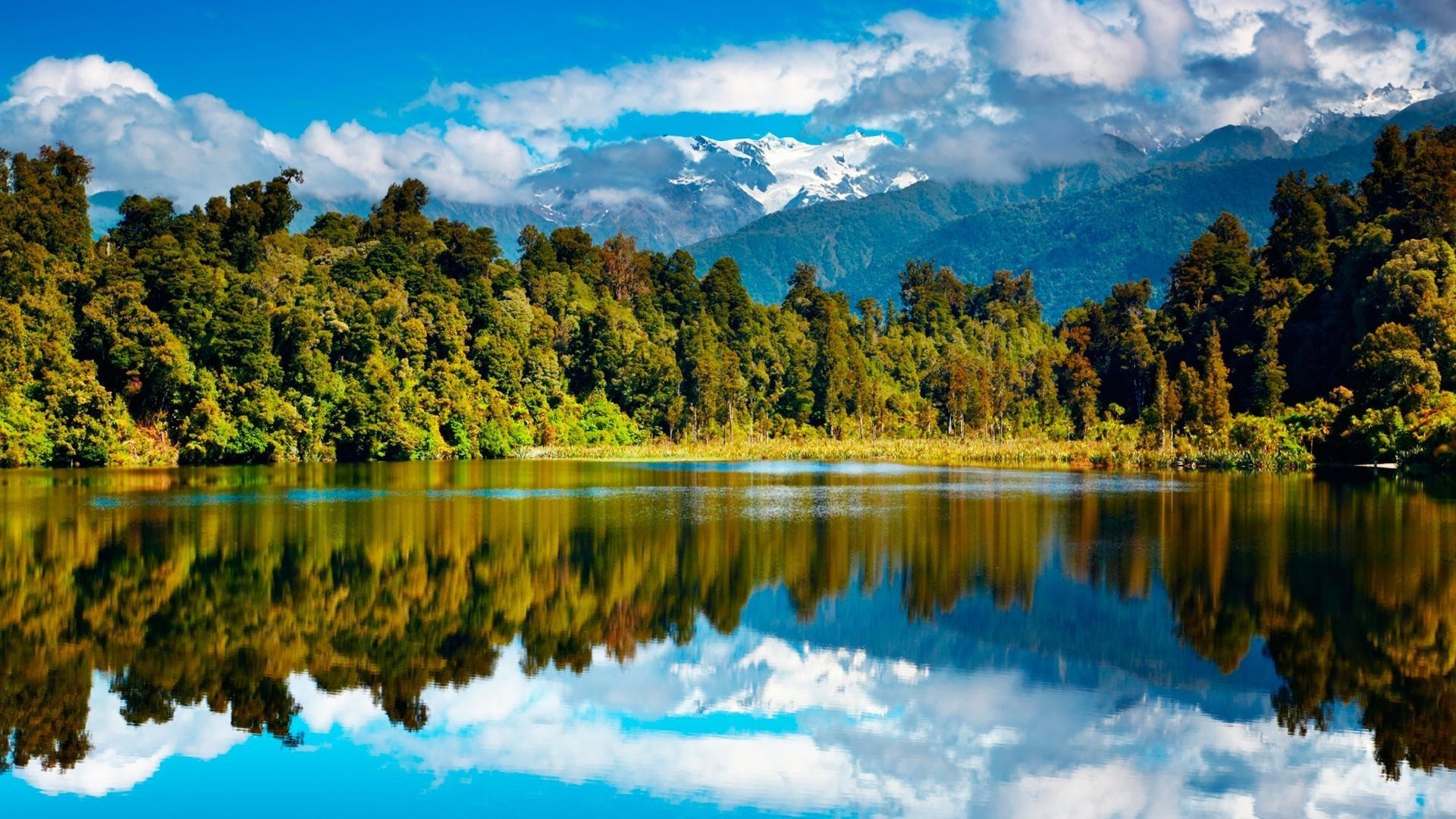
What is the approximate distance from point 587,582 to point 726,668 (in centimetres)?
656

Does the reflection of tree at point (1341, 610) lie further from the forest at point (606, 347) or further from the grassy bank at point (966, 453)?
the grassy bank at point (966, 453)

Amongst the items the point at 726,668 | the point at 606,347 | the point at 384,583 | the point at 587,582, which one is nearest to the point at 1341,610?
the point at 726,668

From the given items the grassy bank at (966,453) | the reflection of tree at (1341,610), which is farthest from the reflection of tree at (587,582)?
the grassy bank at (966,453)

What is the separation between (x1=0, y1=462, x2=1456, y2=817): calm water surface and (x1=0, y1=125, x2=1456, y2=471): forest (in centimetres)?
3180

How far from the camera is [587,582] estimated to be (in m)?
23.2

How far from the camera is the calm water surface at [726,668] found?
12258mm

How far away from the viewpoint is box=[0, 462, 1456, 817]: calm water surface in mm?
12258

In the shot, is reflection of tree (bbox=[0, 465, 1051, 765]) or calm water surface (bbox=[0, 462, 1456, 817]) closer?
calm water surface (bbox=[0, 462, 1456, 817])

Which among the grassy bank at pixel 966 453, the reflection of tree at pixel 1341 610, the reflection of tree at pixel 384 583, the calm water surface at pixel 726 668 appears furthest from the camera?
the grassy bank at pixel 966 453

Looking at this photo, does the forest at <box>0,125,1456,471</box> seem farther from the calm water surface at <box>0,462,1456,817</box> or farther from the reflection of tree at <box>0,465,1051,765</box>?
the calm water surface at <box>0,462,1456,817</box>

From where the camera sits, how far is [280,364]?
72.2 m

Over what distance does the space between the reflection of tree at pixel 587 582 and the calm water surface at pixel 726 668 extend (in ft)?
0.34

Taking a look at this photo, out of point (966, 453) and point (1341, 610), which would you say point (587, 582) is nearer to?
point (1341, 610)

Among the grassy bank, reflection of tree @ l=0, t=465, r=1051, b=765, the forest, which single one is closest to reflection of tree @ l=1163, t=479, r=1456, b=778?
reflection of tree @ l=0, t=465, r=1051, b=765
